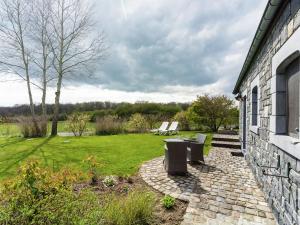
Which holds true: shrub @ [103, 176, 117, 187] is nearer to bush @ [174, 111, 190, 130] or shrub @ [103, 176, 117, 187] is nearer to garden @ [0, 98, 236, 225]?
garden @ [0, 98, 236, 225]

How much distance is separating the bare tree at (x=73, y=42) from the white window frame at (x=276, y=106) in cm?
1377

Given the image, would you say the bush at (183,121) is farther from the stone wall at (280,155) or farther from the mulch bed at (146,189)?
the stone wall at (280,155)

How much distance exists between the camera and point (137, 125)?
1564 centimetres

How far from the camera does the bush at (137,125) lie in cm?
1530

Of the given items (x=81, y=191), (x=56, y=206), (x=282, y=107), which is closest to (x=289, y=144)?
(x=282, y=107)

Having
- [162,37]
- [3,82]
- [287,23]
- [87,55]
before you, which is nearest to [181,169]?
[287,23]

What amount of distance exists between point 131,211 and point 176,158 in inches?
94.7

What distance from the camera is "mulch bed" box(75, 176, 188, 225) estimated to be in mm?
2979

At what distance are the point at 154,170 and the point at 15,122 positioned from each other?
13009 millimetres

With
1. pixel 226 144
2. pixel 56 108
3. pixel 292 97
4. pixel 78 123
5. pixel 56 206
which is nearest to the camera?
pixel 56 206

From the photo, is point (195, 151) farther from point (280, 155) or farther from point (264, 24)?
point (264, 24)

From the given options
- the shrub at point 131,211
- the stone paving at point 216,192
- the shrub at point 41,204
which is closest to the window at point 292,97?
the stone paving at point 216,192

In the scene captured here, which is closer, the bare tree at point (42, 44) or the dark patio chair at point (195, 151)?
the dark patio chair at point (195, 151)

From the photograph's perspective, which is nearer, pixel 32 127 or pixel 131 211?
pixel 131 211
